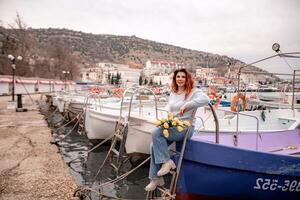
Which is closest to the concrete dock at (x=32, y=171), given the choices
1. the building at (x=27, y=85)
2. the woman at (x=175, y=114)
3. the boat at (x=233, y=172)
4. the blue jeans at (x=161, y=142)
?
the woman at (x=175, y=114)

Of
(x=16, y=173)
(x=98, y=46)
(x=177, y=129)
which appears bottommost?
(x=16, y=173)

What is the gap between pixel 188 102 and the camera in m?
4.12

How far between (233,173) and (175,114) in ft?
4.28

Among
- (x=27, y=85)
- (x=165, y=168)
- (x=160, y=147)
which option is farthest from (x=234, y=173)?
(x=27, y=85)

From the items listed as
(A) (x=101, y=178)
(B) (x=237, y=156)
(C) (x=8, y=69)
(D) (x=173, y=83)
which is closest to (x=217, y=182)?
(B) (x=237, y=156)

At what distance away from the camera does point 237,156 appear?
425 centimetres

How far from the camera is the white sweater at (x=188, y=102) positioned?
4.11m

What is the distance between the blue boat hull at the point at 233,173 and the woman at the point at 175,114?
345mm

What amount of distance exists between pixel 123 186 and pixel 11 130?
7.12 metres

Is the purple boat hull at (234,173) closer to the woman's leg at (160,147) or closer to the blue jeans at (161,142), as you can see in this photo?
the blue jeans at (161,142)

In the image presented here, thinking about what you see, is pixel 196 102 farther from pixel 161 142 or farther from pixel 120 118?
pixel 120 118

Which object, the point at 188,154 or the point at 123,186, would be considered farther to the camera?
the point at 123,186

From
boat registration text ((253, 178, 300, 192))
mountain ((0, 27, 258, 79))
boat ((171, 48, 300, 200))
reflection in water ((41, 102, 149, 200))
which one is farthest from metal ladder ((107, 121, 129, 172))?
mountain ((0, 27, 258, 79))

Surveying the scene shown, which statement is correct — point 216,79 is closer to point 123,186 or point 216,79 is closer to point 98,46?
point 123,186
